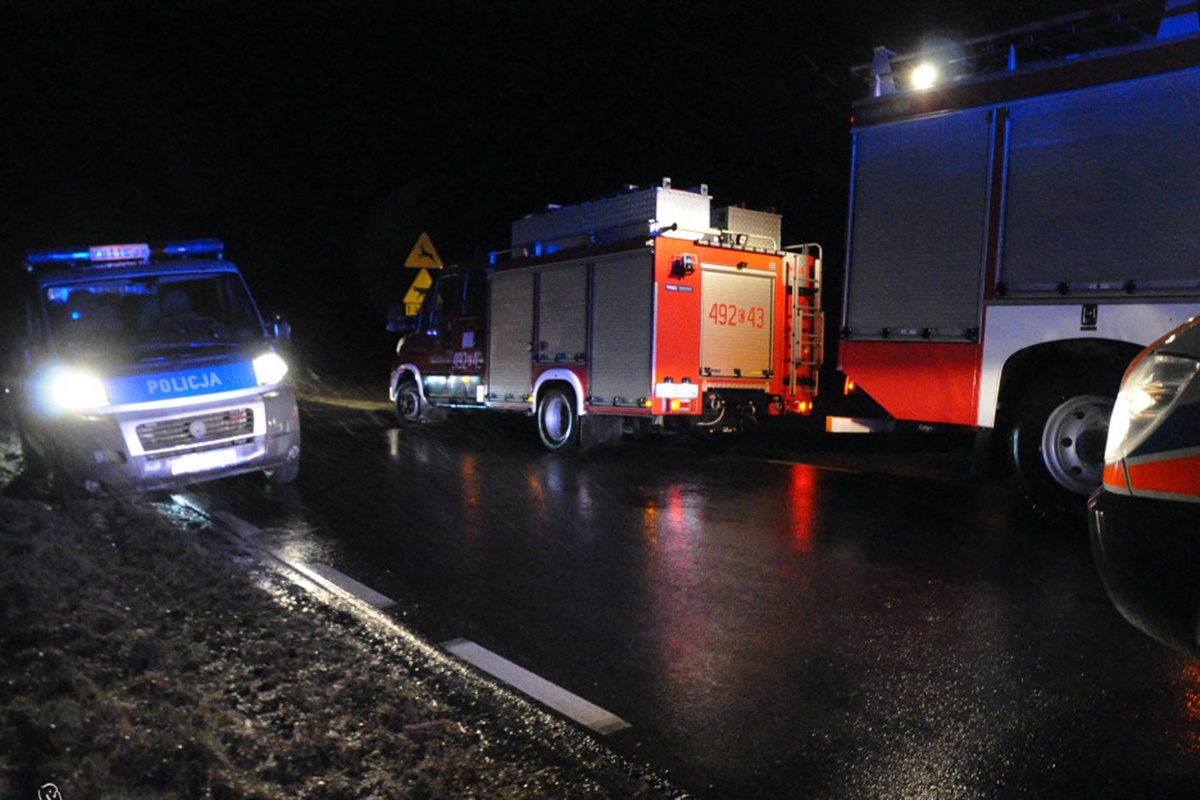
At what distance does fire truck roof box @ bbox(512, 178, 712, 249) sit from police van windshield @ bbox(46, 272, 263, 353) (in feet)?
15.0

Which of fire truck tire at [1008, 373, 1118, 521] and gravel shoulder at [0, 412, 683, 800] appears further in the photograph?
fire truck tire at [1008, 373, 1118, 521]

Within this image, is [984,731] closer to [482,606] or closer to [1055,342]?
[482,606]

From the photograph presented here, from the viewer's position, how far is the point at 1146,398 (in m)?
3.13

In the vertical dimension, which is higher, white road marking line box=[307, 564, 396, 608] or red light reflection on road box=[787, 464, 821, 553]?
red light reflection on road box=[787, 464, 821, 553]

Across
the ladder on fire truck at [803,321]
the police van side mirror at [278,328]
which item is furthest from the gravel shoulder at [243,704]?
the ladder on fire truck at [803,321]

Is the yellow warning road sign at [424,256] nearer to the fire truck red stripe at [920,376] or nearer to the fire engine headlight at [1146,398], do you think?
the fire truck red stripe at [920,376]

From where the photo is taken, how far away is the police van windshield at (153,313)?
8.23 metres

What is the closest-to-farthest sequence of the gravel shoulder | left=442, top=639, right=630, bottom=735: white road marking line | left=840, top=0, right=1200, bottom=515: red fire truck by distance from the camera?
the gravel shoulder → left=442, top=639, right=630, bottom=735: white road marking line → left=840, top=0, right=1200, bottom=515: red fire truck

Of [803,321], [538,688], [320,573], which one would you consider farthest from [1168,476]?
[803,321]

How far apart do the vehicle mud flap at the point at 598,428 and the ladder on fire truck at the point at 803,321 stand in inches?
84.9

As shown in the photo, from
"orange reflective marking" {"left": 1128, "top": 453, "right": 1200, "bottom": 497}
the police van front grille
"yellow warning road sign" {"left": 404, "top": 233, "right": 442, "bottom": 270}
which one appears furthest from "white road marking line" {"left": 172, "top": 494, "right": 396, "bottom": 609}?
"yellow warning road sign" {"left": 404, "top": 233, "right": 442, "bottom": 270}

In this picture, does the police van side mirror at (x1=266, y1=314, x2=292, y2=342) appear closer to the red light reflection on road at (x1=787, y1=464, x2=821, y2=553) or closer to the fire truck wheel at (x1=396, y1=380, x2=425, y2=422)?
the red light reflection on road at (x1=787, y1=464, x2=821, y2=553)

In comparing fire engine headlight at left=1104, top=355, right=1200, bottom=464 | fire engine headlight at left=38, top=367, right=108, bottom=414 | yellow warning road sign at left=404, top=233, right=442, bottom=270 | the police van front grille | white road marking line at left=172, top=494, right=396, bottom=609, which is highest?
yellow warning road sign at left=404, top=233, right=442, bottom=270

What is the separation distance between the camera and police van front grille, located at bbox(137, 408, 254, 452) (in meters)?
7.84
